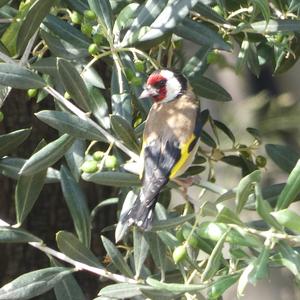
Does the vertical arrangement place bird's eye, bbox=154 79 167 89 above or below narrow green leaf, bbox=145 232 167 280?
above

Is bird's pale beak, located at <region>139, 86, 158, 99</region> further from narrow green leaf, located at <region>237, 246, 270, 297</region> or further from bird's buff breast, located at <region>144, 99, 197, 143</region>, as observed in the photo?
narrow green leaf, located at <region>237, 246, 270, 297</region>

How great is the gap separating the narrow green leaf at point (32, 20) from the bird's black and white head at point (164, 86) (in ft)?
1.01

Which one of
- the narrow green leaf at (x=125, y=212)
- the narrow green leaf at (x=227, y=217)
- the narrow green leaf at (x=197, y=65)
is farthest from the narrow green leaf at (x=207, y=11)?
the narrow green leaf at (x=227, y=217)

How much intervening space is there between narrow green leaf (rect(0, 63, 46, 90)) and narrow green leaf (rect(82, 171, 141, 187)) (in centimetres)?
25

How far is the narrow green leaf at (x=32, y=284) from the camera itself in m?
2.01

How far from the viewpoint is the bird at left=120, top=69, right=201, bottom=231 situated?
6.66ft

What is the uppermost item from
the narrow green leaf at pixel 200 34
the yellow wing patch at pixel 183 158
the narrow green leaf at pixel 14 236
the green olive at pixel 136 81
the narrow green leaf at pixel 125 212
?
the narrow green leaf at pixel 200 34

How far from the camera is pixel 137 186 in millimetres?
2076

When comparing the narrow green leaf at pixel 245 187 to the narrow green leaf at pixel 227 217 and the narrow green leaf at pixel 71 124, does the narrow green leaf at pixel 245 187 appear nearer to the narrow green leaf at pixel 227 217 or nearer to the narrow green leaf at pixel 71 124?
the narrow green leaf at pixel 227 217

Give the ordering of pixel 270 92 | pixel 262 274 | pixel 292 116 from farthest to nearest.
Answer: pixel 270 92 → pixel 292 116 → pixel 262 274

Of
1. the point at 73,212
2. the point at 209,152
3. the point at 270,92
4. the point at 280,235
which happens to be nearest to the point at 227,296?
the point at 270,92

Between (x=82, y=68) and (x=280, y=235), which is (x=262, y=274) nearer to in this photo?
(x=280, y=235)

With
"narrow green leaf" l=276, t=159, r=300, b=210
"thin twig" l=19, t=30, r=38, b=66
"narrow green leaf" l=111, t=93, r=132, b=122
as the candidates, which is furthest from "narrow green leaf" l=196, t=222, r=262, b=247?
"thin twig" l=19, t=30, r=38, b=66

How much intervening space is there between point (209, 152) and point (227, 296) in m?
2.14
